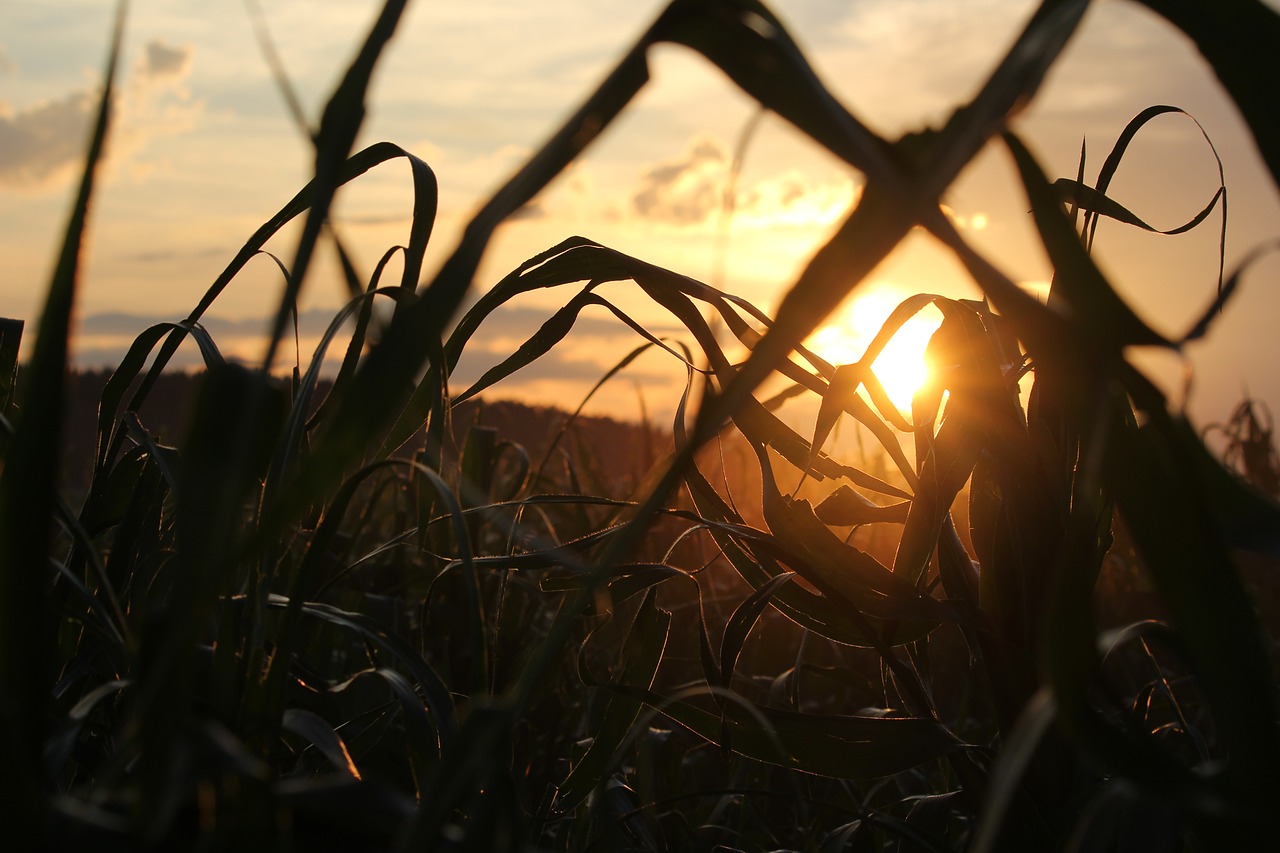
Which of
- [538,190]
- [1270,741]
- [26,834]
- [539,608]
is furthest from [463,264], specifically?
[539,608]

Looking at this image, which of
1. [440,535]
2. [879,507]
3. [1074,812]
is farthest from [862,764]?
[440,535]

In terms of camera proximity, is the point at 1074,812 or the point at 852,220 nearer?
the point at 852,220

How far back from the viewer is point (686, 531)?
28.2 inches

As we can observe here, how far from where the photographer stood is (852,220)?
47cm

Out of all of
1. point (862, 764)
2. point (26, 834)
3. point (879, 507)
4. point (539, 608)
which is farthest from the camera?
point (539, 608)

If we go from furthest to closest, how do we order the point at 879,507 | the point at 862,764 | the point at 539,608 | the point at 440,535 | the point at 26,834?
the point at 539,608
the point at 440,535
the point at 879,507
the point at 862,764
the point at 26,834

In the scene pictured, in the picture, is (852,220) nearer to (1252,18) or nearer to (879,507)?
(1252,18)

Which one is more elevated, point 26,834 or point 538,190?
point 538,190

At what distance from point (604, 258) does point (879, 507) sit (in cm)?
37

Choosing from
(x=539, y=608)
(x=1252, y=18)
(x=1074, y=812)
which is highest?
(x=1252, y=18)

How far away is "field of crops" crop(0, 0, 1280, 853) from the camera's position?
0.43 m

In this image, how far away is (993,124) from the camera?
0.42 m

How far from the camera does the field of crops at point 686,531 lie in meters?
0.43

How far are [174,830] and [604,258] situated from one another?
547 millimetres
